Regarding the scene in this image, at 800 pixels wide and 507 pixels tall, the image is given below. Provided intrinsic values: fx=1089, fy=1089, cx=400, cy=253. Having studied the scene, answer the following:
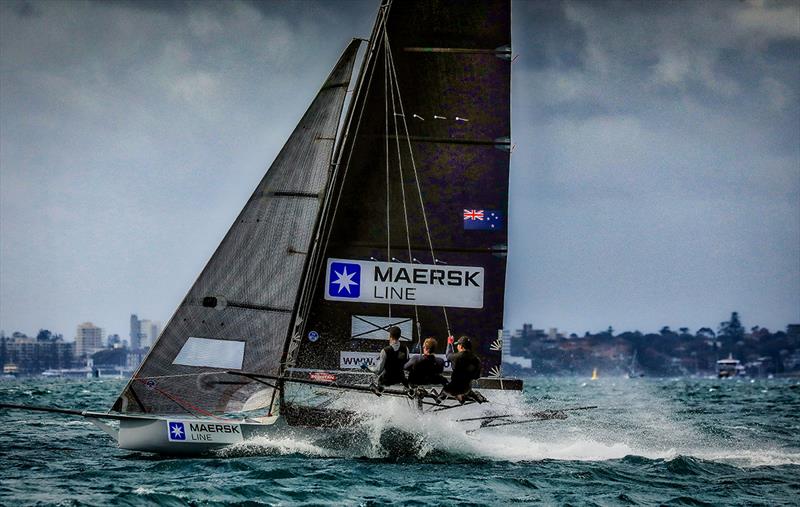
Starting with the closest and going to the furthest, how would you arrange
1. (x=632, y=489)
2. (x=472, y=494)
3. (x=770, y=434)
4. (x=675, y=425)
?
(x=472, y=494) → (x=632, y=489) → (x=770, y=434) → (x=675, y=425)

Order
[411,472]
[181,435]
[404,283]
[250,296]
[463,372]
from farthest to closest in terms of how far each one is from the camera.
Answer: [404,283], [250,296], [181,435], [463,372], [411,472]

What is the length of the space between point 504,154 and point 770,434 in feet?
39.0

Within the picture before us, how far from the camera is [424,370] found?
16.0 metres

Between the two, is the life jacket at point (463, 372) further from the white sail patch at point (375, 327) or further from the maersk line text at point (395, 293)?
the maersk line text at point (395, 293)

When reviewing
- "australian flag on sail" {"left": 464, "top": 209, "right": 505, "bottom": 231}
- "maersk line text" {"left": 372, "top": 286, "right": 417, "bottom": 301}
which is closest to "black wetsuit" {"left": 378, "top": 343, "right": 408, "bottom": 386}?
"maersk line text" {"left": 372, "top": 286, "right": 417, "bottom": 301}

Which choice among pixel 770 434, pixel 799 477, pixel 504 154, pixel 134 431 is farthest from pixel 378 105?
pixel 770 434

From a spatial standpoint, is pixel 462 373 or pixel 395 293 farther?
pixel 395 293

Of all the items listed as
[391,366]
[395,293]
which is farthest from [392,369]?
[395,293]

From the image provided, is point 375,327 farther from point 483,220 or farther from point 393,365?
point 483,220

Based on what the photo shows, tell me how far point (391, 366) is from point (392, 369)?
2.1 inches

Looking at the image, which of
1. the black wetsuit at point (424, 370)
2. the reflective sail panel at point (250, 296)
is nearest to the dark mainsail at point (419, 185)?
the reflective sail panel at point (250, 296)

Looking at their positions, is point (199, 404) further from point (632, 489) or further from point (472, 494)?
point (632, 489)

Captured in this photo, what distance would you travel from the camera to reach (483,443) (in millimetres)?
17984

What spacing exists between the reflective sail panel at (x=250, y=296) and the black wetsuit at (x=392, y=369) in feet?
7.36
